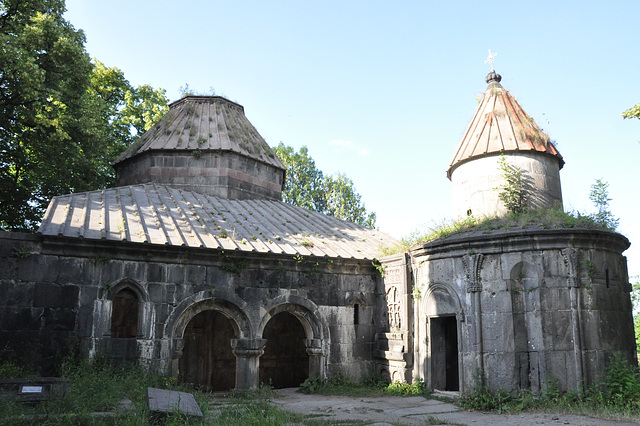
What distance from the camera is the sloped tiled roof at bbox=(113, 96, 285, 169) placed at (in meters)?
13.4

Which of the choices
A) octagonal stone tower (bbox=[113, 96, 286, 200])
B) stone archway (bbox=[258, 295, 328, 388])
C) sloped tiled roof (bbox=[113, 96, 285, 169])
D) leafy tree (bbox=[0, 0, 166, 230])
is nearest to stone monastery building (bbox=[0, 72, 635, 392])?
octagonal stone tower (bbox=[113, 96, 286, 200])

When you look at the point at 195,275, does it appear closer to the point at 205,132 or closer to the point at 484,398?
the point at 484,398

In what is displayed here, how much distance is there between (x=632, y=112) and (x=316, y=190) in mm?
22140

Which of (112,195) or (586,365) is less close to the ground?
(112,195)

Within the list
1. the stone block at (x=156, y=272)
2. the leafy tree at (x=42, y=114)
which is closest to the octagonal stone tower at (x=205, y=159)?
the leafy tree at (x=42, y=114)

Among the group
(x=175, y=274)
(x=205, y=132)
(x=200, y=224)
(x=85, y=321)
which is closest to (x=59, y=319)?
(x=85, y=321)

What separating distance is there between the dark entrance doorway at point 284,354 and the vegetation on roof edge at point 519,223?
5281mm

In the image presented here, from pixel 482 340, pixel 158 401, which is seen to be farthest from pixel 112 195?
pixel 482 340

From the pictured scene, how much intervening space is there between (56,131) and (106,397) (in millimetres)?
7808

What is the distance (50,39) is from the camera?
38.6ft

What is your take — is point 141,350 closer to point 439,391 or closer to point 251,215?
point 251,215

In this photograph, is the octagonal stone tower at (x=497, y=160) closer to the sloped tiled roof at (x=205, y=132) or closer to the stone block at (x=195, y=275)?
the stone block at (x=195, y=275)

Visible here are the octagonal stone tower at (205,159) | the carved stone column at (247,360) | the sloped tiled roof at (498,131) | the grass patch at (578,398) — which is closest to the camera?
the grass patch at (578,398)

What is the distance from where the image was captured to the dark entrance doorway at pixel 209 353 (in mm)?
12750
